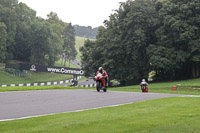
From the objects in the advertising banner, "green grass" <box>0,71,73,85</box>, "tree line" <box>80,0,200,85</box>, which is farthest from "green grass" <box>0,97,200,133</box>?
"green grass" <box>0,71,73,85</box>

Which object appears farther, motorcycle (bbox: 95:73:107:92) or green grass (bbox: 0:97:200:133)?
motorcycle (bbox: 95:73:107:92)

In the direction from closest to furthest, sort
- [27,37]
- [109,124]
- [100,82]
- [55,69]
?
[109,124] → [100,82] → [55,69] → [27,37]

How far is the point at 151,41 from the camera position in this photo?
5141cm

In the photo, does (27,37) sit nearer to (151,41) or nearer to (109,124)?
(151,41)

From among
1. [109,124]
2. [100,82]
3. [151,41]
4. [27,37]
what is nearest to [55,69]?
[151,41]

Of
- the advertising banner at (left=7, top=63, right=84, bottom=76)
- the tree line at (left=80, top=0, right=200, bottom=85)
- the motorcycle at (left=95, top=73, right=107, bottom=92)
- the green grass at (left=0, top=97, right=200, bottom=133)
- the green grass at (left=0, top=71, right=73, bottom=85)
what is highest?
the tree line at (left=80, top=0, right=200, bottom=85)

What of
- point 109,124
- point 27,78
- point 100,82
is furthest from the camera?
point 27,78

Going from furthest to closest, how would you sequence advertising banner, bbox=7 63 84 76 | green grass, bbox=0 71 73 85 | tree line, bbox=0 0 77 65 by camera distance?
1. tree line, bbox=0 0 77 65
2. green grass, bbox=0 71 73 85
3. advertising banner, bbox=7 63 84 76

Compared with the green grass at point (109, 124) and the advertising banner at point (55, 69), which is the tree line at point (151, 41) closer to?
the advertising banner at point (55, 69)

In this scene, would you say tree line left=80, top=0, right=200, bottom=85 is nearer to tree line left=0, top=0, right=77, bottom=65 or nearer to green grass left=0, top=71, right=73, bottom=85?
green grass left=0, top=71, right=73, bottom=85

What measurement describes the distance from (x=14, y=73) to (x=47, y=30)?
828 inches

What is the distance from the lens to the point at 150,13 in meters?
49.9

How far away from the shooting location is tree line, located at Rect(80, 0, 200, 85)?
45.6 m

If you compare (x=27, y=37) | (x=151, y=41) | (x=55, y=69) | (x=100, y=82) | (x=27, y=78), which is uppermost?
(x=27, y=37)
